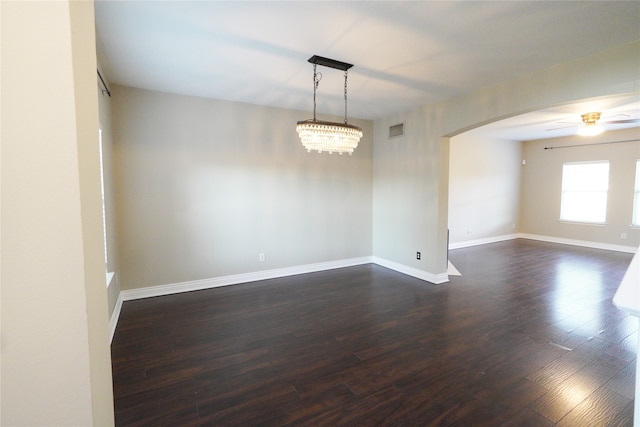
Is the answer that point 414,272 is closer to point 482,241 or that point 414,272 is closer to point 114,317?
point 482,241

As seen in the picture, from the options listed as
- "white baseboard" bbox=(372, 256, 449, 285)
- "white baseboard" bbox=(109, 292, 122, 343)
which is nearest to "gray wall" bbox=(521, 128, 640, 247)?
"white baseboard" bbox=(372, 256, 449, 285)

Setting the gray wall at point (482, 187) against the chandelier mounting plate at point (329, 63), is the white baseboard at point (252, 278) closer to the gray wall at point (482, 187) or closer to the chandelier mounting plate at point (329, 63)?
the gray wall at point (482, 187)

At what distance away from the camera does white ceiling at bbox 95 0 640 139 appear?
2.04 m

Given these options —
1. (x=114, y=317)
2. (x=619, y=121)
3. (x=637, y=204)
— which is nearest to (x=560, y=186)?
(x=637, y=204)

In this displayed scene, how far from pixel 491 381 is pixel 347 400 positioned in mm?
1114

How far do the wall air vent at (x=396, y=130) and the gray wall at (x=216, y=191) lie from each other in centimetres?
67

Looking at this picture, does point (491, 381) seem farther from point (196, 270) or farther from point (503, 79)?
point (196, 270)

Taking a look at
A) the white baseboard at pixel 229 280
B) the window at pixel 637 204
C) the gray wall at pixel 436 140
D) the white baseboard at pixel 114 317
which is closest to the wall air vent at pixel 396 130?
the gray wall at pixel 436 140

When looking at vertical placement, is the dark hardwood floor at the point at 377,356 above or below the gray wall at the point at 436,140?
below

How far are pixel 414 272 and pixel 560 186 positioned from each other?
5.75 m

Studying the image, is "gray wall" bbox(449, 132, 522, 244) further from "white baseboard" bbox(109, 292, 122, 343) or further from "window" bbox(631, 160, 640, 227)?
"white baseboard" bbox(109, 292, 122, 343)

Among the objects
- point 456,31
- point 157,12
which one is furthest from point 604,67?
point 157,12

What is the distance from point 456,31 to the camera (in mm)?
2316

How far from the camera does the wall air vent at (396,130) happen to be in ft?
16.1
